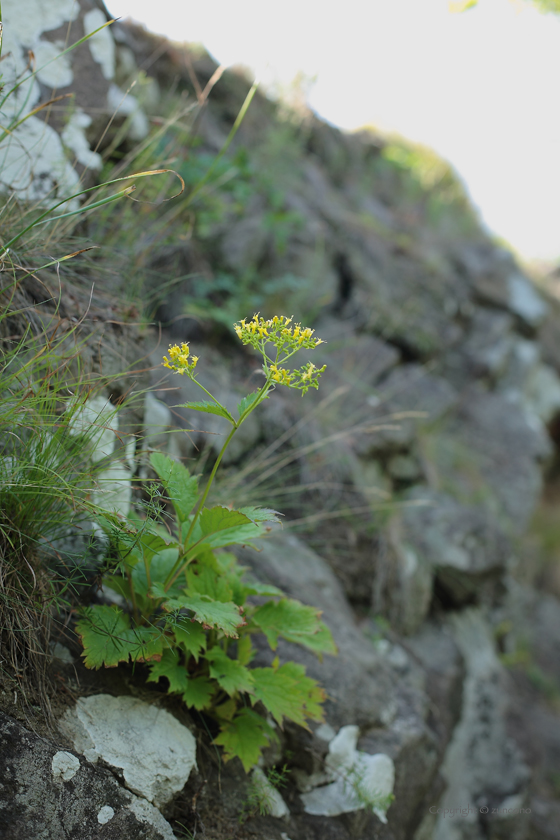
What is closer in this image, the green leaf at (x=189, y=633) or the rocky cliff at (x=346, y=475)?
the green leaf at (x=189, y=633)

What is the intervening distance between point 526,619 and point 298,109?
6.56m

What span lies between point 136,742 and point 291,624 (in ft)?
1.83

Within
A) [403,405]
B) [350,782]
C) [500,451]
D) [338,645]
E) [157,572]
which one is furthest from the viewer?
[500,451]

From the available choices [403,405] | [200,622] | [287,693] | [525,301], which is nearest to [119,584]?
[200,622]

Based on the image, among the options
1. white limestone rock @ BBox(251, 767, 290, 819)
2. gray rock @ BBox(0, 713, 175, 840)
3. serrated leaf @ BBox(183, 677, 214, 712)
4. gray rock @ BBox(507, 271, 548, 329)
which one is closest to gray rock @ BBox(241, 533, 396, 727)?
white limestone rock @ BBox(251, 767, 290, 819)

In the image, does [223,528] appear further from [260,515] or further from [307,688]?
[307,688]

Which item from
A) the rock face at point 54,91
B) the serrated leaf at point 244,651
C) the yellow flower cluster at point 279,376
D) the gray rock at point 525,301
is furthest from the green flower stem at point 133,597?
the gray rock at point 525,301

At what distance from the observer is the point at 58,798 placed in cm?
125

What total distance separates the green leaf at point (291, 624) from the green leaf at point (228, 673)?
0.14 m

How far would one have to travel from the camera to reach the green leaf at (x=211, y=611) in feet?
4.41

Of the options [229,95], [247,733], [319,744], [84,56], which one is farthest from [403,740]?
[229,95]

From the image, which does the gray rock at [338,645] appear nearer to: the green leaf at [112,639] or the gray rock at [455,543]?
the green leaf at [112,639]

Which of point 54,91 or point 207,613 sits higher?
point 54,91

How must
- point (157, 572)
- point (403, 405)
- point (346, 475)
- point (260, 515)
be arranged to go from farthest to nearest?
point (403, 405)
point (346, 475)
point (157, 572)
point (260, 515)
